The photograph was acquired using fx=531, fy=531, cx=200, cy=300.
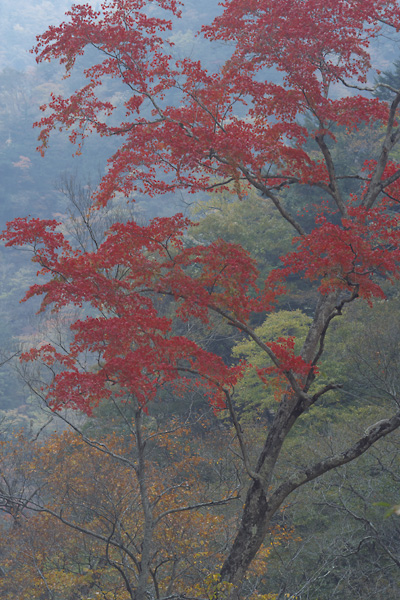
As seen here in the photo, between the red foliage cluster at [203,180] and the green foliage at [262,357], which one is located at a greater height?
the green foliage at [262,357]

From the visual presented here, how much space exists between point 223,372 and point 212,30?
4.08m

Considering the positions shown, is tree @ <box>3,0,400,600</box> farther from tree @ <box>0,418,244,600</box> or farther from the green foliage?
the green foliage

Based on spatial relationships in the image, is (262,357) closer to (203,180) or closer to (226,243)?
(203,180)

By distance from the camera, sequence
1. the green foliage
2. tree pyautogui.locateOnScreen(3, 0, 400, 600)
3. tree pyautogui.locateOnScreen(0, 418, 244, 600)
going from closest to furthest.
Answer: tree pyautogui.locateOnScreen(3, 0, 400, 600), tree pyautogui.locateOnScreen(0, 418, 244, 600), the green foliage

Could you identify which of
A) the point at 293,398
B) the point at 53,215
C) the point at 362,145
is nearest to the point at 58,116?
the point at 293,398

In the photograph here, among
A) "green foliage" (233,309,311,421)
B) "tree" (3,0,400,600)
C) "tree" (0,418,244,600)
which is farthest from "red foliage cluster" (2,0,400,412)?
"green foliage" (233,309,311,421)

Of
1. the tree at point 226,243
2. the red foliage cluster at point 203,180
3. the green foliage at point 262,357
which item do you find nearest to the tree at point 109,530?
the tree at point 226,243

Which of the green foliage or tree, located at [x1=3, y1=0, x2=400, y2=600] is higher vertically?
the green foliage

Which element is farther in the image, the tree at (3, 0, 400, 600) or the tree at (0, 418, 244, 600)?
the tree at (0, 418, 244, 600)

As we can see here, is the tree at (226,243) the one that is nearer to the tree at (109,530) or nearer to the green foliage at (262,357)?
the tree at (109,530)

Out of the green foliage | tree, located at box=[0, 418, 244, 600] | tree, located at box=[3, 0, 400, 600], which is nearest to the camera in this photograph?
tree, located at box=[3, 0, 400, 600]

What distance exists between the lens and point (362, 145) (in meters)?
24.0

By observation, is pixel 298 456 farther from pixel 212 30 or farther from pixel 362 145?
pixel 362 145

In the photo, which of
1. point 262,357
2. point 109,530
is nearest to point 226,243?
point 109,530
